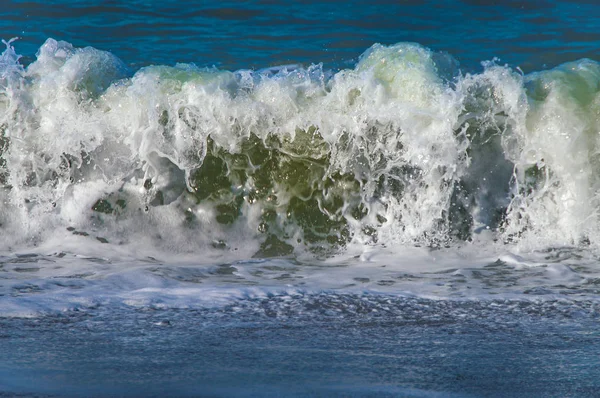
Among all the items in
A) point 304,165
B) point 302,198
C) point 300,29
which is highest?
point 300,29

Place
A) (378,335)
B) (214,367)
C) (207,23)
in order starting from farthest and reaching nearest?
(207,23) → (378,335) → (214,367)

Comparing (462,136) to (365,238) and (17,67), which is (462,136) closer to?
(365,238)

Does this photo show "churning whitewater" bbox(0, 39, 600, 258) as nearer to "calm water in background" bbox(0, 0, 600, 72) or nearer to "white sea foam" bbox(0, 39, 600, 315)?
"white sea foam" bbox(0, 39, 600, 315)

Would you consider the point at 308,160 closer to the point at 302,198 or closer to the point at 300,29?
the point at 302,198

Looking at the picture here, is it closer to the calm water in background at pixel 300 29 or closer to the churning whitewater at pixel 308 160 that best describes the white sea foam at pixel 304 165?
the churning whitewater at pixel 308 160

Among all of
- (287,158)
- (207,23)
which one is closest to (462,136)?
(287,158)

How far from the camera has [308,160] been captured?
4.33 m

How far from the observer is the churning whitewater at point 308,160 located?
4.12 meters

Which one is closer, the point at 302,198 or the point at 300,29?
the point at 302,198

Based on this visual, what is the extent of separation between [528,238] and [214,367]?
7.47ft

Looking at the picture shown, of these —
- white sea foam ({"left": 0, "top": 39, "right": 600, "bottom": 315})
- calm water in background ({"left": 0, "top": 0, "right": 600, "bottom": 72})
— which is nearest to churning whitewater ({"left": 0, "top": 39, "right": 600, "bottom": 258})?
white sea foam ({"left": 0, "top": 39, "right": 600, "bottom": 315})

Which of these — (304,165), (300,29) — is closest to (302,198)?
(304,165)

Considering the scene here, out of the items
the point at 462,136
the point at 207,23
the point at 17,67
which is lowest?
the point at 462,136

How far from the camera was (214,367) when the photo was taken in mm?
2215
